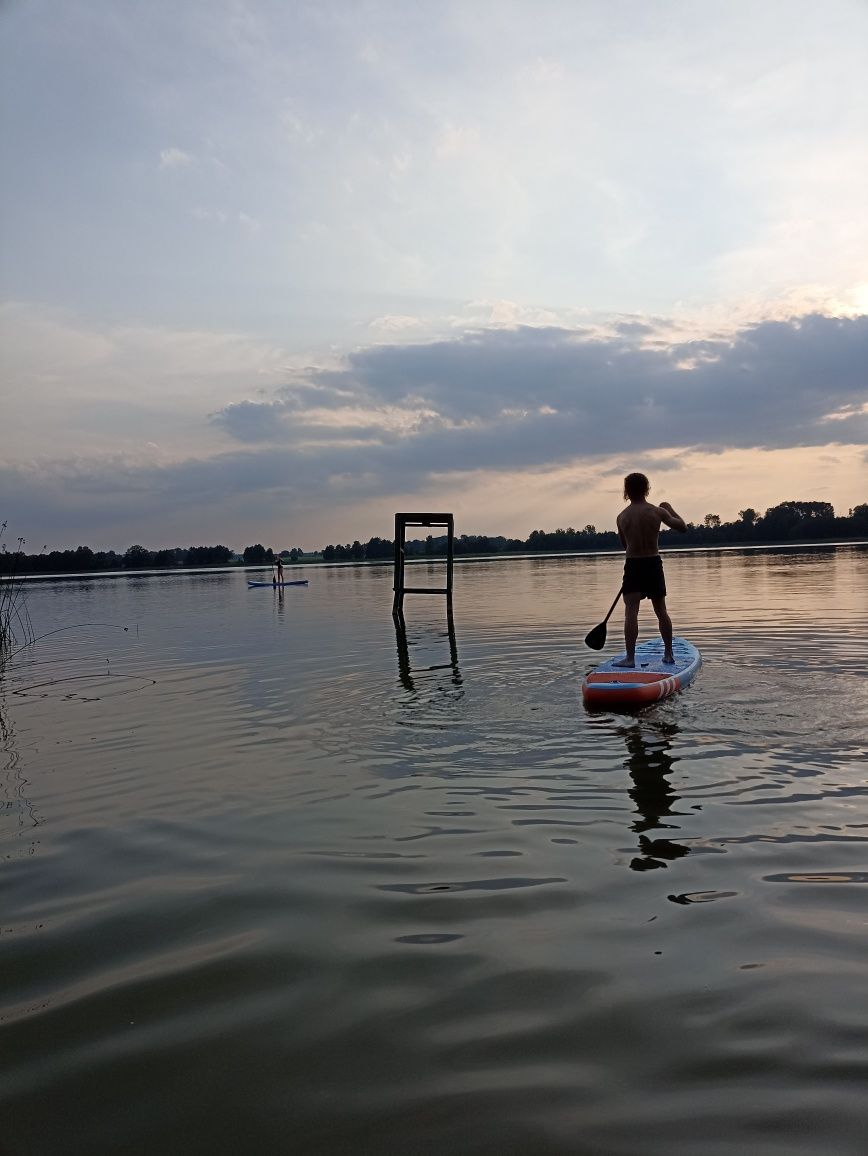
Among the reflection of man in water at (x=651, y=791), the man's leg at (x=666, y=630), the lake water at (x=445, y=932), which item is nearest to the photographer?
the lake water at (x=445, y=932)

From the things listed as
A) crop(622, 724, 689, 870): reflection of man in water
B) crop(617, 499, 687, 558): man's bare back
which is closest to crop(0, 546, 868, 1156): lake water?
crop(622, 724, 689, 870): reflection of man in water

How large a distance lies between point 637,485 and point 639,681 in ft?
8.82

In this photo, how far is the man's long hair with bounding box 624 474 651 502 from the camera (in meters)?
9.81

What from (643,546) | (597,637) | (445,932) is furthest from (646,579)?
(445,932)

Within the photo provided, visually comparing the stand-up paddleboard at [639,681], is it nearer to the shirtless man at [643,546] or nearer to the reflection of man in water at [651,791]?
the shirtless man at [643,546]

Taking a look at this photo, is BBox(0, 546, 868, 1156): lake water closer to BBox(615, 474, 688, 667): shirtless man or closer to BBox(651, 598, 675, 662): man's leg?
BBox(651, 598, 675, 662): man's leg

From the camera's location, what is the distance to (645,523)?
9.72m

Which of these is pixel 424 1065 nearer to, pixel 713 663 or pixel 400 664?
pixel 713 663

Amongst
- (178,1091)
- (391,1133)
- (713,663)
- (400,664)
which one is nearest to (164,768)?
(178,1091)

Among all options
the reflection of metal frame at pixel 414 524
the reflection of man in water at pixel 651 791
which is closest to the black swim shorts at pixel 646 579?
the reflection of man in water at pixel 651 791

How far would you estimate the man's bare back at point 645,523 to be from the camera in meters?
9.69

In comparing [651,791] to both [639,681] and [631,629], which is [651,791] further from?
[631,629]

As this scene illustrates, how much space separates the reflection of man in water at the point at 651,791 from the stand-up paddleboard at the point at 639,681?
27.6 inches

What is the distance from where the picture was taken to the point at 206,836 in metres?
4.94
